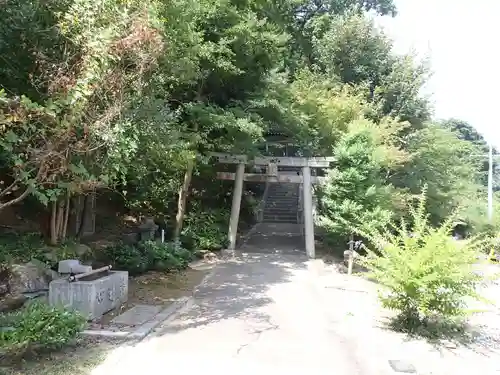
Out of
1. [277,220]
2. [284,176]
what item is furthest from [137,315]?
[277,220]

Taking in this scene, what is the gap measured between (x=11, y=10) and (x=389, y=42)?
1614 cm

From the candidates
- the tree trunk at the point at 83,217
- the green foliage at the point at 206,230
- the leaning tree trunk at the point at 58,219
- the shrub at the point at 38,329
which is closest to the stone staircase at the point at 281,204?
the green foliage at the point at 206,230

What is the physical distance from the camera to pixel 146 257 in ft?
34.7

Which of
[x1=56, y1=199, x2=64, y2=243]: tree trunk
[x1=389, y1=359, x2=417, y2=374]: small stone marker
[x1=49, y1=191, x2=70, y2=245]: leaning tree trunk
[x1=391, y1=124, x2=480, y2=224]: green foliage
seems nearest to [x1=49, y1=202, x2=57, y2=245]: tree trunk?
[x1=49, y1=191, x2=70, y2=245]: leaning tree trunk

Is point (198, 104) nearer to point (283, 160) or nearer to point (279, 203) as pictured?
point (283, 160)

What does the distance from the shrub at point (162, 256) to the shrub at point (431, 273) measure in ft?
19.2

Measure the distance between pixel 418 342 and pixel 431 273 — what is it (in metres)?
1.08

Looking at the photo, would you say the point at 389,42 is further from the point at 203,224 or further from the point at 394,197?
the point at 203,224

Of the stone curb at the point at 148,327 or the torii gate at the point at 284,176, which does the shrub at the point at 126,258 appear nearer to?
the stone curb at the point at 148,327

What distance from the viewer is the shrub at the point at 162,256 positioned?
35.6 feet

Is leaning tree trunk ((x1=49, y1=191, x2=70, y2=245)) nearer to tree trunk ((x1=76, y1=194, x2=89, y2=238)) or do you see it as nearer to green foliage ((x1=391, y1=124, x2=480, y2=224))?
tree trunk ((x1=76, y1=194, x2=89, y2=238))

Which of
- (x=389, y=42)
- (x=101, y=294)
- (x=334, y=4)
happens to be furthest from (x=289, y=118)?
(x=334, y=4)

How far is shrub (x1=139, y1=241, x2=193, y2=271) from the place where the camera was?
35.6 feet

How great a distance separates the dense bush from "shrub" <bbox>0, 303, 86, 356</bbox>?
463 cm
